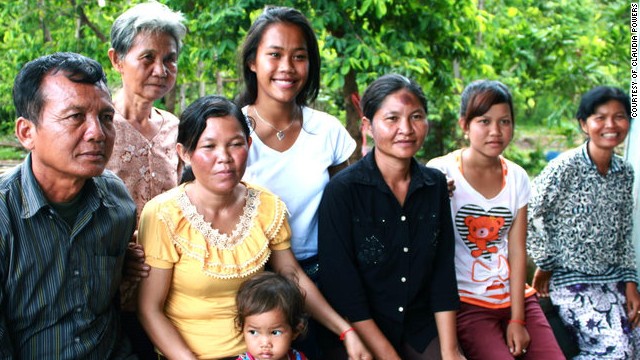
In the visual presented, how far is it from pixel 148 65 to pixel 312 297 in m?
1.23

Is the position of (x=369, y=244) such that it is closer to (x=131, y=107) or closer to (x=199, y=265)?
(x=199, y=265)

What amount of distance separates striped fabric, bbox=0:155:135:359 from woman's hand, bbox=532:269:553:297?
2.41m

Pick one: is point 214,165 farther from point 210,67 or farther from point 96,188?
point 210,67

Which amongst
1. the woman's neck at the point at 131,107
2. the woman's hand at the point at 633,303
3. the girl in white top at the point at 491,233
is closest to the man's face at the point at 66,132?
the woman's neck at the point at 131,107

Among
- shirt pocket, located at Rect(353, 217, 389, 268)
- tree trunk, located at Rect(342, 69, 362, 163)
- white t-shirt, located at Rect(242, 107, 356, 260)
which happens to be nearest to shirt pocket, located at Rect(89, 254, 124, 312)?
white t-shirt, located at Rect(242, 107, 356, 260)

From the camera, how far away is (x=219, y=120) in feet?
7.41

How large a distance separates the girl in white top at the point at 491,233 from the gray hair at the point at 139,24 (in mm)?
1435

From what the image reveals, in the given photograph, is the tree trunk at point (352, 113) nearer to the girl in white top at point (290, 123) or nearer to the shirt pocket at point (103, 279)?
the girl in white top at point (290, 123)

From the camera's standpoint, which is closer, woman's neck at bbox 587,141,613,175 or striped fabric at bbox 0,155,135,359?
striped fabric at bbox 0,155,135,359

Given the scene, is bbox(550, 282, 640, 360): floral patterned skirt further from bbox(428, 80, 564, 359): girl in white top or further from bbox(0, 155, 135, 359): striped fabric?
bbox(0, 155, 135, 359): striped fabric

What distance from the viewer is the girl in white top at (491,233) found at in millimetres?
2855

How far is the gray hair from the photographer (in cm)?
264

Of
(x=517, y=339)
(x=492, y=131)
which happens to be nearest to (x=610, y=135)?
(x=492, y=131)

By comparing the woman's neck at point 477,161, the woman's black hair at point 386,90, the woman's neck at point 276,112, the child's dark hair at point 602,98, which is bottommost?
the woman's neck at point 477,161
